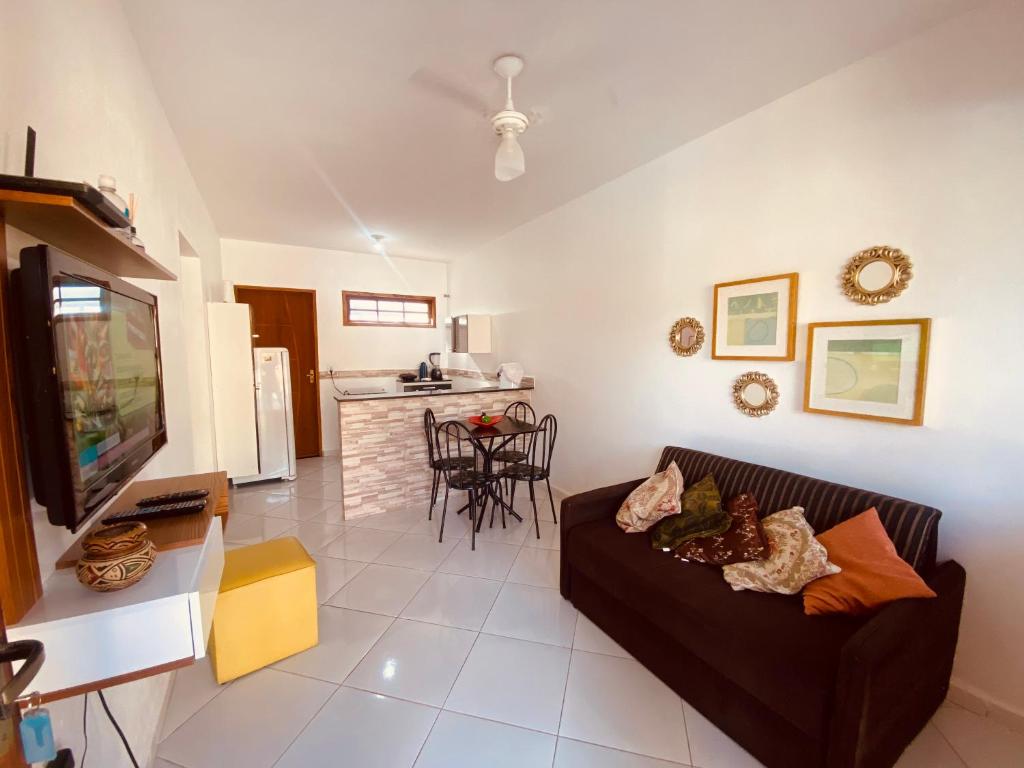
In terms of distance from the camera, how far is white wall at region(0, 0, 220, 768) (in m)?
0.87

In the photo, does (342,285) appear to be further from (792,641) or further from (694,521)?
(792,641)

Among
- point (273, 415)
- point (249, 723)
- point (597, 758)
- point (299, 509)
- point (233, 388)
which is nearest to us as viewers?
point (597, 758)

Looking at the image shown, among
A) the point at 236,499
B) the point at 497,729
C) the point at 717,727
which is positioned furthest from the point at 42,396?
the point at 236,499

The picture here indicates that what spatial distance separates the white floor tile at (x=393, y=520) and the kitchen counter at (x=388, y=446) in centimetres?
6

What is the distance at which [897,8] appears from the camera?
157 centimetres

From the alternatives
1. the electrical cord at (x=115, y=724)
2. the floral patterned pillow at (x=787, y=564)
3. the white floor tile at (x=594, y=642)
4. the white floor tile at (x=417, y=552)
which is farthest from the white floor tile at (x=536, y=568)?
the electrical cord at (x=115, y=724)

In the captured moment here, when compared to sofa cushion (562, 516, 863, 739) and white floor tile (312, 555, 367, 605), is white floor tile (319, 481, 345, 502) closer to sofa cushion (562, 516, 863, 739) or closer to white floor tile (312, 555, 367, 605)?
white floor tile (312, 555, 367, 605)

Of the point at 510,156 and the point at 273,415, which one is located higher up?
the point at 510,156

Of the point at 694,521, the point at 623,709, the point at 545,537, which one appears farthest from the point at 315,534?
the point at 694,521

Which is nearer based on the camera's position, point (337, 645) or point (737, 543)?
point (737, 543)

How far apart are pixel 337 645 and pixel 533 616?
0.97 m

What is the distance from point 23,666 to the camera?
520 millimetres

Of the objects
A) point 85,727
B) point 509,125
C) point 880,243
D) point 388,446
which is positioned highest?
point 509,125

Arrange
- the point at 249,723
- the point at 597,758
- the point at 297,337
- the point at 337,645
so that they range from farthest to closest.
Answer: the point at 297,337 < the point at 337,645 < the point at 249,723 < the point at 597,758
